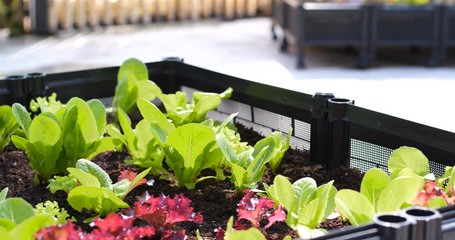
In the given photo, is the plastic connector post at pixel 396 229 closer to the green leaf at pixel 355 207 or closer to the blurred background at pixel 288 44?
the green leaf at pixel 355 207

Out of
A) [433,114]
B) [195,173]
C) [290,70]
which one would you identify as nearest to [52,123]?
[195,173]

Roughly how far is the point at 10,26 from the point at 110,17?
125cm

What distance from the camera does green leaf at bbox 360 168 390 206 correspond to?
183 centimetres

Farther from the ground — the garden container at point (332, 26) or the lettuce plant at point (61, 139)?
the lettuce plant at point (61, 139)

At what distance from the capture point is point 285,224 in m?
1.98

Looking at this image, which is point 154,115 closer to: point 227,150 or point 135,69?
point 227,150

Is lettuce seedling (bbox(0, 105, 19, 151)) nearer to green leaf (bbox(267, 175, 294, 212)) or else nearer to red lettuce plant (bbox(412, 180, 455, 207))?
green leaf (bbox(267, 175, 294, 212))

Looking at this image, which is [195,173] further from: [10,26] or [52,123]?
[10,26]

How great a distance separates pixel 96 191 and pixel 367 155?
30.9 inches

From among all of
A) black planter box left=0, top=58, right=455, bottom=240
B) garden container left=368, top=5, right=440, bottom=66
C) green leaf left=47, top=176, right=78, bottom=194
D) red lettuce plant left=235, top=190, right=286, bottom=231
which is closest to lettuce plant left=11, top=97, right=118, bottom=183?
green leaf left=47, top=176, right=78, bottom=194

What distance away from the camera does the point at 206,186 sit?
232 cm

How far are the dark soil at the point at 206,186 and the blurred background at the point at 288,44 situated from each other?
3.07m

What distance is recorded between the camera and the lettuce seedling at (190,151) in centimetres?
210

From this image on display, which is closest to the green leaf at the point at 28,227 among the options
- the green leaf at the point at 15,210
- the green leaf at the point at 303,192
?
the green leaf at the point at 15,210
